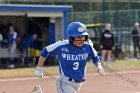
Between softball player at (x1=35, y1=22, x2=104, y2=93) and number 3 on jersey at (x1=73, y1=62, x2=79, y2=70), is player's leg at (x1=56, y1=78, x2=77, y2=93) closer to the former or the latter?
softball player at (x1=35, y1=22, x2=104, y2=93)

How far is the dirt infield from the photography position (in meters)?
13.6

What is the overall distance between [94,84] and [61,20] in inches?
326

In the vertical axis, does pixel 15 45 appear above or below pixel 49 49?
below

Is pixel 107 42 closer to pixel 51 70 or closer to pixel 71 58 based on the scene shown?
pixel 51 70

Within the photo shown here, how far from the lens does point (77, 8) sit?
2573 cm

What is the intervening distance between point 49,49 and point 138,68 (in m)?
13.2

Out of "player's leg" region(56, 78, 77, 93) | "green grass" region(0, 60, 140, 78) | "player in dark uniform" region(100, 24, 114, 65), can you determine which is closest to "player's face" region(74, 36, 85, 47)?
"player's leg" region(56, 78, 77, 93)

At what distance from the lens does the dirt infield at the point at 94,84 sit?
1361 cm

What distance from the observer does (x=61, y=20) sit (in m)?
23.0

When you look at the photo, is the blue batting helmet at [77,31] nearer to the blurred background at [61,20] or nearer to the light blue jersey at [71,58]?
the light blue jersey at [71,58]

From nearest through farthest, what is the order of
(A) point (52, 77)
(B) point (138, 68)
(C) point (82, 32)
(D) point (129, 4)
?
(C) point (82, 32)
(A) point (52, 77)
(B) point (138, 68)
(D) point (129, 4)

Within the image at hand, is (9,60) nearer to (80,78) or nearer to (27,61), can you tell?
(27,61)

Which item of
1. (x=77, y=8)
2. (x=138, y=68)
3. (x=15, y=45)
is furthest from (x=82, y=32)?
(x=77, y=8)

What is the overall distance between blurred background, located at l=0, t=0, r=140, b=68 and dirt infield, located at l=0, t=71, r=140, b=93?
505 centimetres
